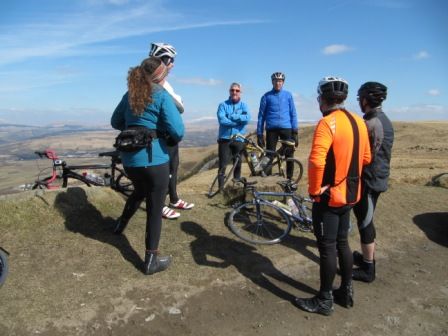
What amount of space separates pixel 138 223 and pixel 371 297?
3.69 metres

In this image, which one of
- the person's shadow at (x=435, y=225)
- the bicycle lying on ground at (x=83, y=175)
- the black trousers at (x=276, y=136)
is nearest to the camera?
the person's shadow at (x=435, y=225)

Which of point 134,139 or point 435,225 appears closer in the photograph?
point 134,139

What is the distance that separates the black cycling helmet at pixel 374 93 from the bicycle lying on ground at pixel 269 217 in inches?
91.4

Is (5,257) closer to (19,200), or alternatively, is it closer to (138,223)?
(19,200)

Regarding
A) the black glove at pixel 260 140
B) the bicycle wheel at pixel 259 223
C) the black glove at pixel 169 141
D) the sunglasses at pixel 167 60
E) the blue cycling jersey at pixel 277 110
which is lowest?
the bicycle wheel at pixel 259 223

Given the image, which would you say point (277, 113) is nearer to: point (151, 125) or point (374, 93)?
point (374, 93)

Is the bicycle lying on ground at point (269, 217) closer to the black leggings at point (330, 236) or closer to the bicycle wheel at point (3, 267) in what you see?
the black leggings at point (330, 236)

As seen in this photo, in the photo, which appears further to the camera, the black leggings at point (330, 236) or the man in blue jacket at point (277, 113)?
the man in blue jacket at point (277, 113)

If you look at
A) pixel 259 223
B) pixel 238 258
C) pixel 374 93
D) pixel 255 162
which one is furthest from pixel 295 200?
pixel 255 162

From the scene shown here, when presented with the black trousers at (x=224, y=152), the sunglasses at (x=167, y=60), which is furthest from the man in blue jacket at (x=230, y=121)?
the sunglasses at (x=167, y=60)

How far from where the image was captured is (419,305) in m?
4.50

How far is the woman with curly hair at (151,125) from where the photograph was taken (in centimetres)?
414

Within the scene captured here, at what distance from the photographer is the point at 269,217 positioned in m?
6.65

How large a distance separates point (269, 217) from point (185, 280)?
2367 millimetres
